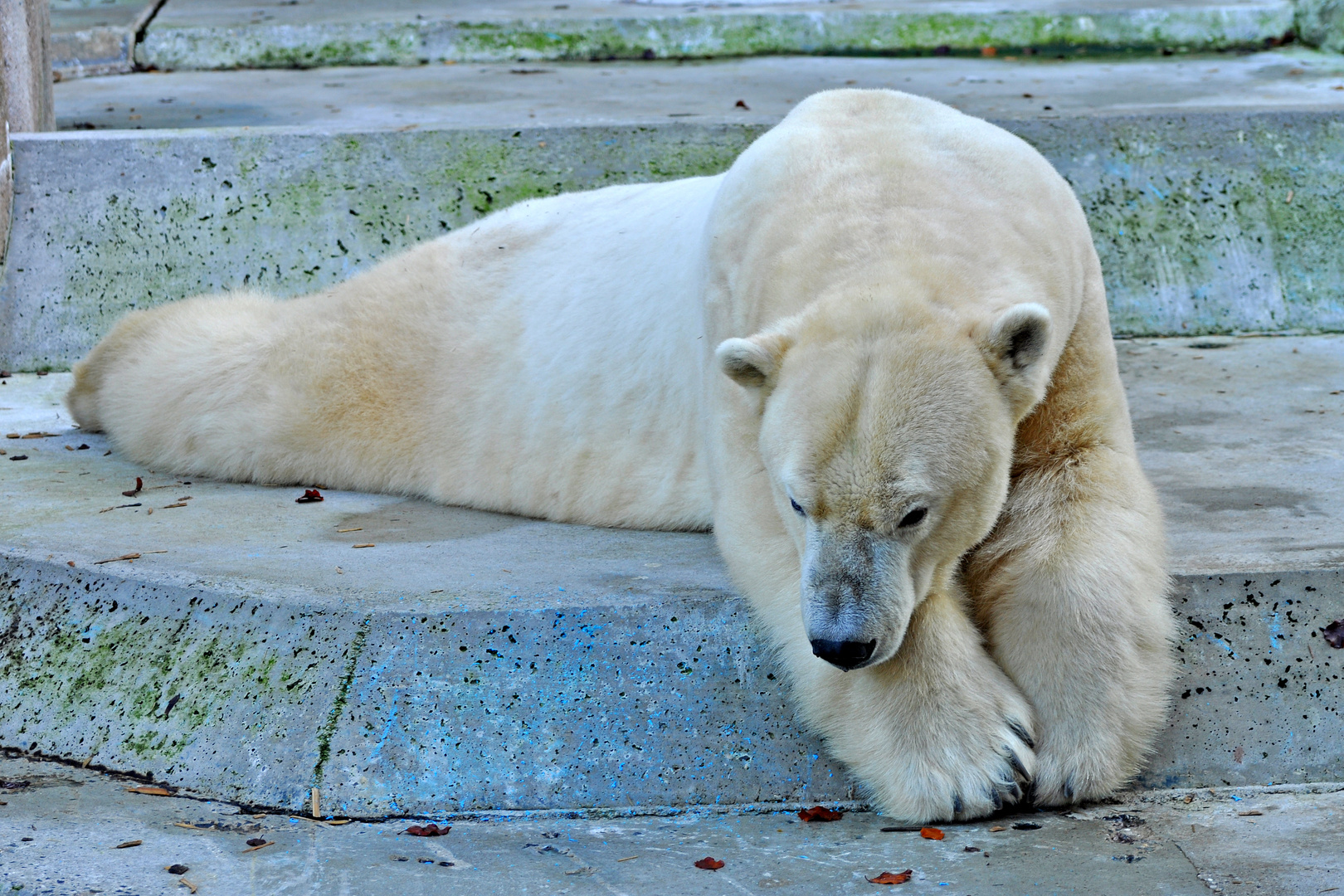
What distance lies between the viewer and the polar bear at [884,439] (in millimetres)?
2268

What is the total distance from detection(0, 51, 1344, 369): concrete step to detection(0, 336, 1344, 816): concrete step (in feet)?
7.34

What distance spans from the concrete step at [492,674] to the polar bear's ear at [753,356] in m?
0.51

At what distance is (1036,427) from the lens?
108 inches

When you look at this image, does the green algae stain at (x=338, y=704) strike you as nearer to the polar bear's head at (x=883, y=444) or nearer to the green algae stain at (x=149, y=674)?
the green algae stain at (x=149, y=674)

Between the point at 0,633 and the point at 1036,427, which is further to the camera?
the point at 0,633

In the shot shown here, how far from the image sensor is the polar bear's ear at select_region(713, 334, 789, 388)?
2354mm

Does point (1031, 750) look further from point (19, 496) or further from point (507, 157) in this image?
point (507, 157)

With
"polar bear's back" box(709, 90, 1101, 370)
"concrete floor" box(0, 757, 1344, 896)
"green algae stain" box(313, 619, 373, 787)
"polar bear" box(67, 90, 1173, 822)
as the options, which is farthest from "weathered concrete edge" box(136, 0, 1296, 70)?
→ "concrete floor" box(0, 757, 1344, 896)

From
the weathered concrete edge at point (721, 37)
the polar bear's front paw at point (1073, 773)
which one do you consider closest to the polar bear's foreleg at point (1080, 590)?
the polar bear's front paw at point (1073, 773)

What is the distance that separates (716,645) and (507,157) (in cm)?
314

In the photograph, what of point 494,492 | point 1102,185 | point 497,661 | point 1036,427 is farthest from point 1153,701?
point 1102,185

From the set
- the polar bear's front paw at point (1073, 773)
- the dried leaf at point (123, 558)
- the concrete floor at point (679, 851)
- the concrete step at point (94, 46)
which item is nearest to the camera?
the concrete floor at point (679, 851)

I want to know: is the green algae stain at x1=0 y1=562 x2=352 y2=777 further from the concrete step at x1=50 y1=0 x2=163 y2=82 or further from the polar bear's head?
the concrete step at x1=50 y1=0 x2=163 y2=82

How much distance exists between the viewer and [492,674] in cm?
265
